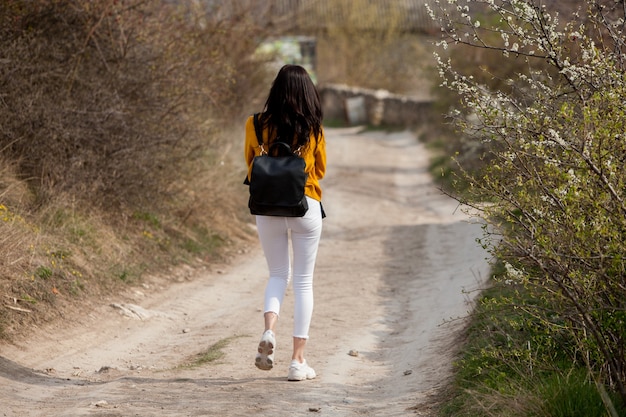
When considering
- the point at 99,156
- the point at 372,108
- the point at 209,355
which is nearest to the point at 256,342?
the point at 209,355

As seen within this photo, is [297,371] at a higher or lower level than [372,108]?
higher

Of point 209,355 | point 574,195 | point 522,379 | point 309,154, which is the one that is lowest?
point 209,355

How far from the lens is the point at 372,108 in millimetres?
29531

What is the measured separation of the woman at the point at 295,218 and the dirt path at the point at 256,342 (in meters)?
0.33

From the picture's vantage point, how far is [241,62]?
16031mm

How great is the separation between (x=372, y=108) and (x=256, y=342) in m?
23.0

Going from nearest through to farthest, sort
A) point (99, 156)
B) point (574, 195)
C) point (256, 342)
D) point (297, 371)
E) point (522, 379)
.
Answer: point (574, 195), point (522, 379), point (297, 371), point (256, 342), point (99, 156)

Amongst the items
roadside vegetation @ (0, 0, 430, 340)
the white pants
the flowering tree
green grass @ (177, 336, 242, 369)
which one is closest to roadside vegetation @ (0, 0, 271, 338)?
roadside vegetation @ (0, 0, 430, 340)

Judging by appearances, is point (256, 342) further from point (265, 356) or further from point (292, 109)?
point (292, 109)

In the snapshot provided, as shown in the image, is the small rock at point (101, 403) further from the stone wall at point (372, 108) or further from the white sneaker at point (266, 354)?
the stone wall at point (372, 108)

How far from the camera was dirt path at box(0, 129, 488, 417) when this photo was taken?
5297 mm

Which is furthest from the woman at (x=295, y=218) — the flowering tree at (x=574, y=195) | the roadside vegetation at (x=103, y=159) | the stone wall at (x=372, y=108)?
the stone wall at (x=372, y=108)

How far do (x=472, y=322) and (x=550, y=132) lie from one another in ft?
9.19

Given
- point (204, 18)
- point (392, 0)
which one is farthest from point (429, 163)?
point (392, 0)
